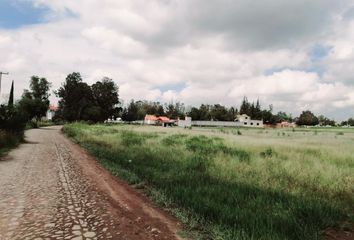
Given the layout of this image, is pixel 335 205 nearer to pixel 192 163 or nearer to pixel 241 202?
pixel 241 202

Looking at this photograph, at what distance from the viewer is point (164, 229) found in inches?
274

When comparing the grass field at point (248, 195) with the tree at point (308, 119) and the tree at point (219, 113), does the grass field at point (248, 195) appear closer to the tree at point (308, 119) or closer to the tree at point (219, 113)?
the tree at point (219, 113)

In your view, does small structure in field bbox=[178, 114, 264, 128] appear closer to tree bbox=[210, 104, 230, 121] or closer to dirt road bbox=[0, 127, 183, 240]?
tree bbox=[210, 104, 230, 121]

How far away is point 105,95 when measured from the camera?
115m

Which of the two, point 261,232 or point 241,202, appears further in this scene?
point 241,202

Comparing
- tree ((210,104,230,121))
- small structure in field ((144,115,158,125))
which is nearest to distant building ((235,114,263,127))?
Answer: tree ((210,104,230,121))

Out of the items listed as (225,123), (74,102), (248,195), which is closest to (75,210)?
(248,195)

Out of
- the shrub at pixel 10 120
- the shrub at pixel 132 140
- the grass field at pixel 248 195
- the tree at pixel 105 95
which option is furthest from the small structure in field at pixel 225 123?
the grass field at pixel 248 195

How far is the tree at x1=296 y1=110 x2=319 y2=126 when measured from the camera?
623 feet

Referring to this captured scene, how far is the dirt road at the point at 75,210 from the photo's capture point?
6.56 meters

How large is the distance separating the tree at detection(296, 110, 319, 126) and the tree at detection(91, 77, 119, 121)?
11167 cm

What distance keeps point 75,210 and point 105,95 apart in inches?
4296

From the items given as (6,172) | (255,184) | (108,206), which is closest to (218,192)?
(255,184)

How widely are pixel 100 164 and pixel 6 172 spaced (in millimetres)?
4498
